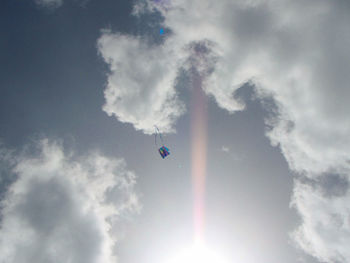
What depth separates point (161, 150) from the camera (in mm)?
99125
